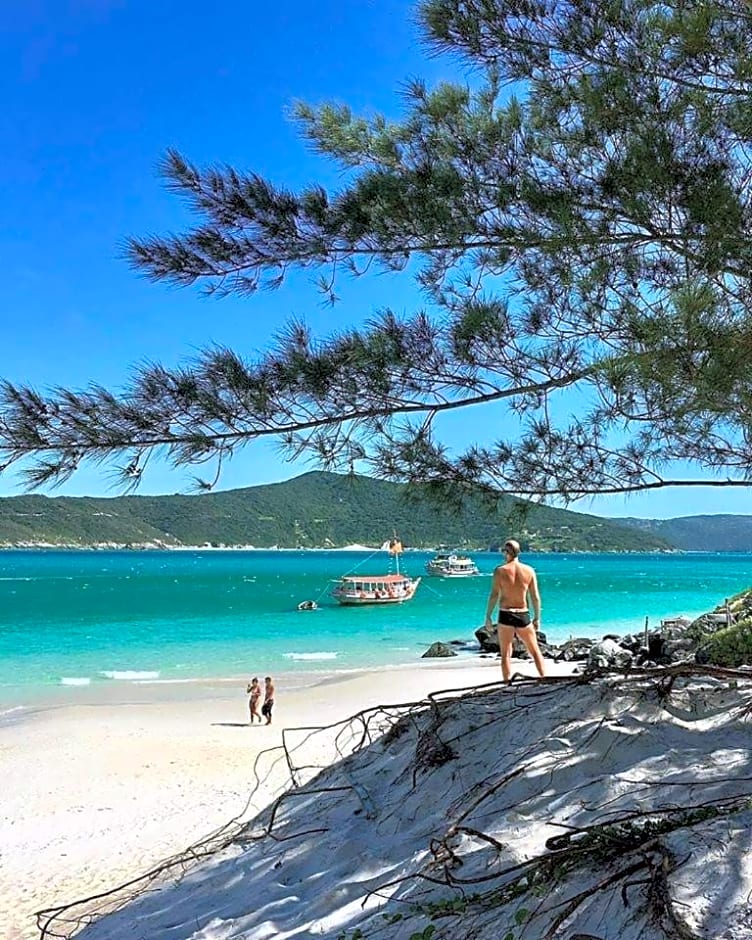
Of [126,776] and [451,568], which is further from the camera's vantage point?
[451,568]

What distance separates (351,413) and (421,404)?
38 cm

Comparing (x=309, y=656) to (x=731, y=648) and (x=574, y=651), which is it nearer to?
(x=574, y=651)

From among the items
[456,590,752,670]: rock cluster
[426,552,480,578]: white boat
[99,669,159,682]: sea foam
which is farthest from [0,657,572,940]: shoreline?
[426,552,480,578]: white boat

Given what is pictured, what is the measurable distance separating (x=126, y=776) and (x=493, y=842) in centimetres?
761

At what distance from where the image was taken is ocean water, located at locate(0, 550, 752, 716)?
68.0 ft

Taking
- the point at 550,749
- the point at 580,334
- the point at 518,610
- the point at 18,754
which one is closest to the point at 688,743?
the point at 550,749

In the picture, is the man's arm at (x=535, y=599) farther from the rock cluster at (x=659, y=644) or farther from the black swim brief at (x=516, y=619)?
the rock cluster at (x=659, y=644)

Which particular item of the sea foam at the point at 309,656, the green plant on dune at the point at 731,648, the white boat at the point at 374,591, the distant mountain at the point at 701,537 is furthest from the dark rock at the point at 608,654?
the distant mountain at the point at 701,537

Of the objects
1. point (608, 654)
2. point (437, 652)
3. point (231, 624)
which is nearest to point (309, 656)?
point (437, 652)

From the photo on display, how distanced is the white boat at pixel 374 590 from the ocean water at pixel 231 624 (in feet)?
2.97

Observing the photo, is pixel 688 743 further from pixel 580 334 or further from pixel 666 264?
pixel 666 264

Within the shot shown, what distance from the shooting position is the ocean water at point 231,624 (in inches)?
816

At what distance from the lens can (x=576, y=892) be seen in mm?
2541

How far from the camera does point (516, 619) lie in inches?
298
